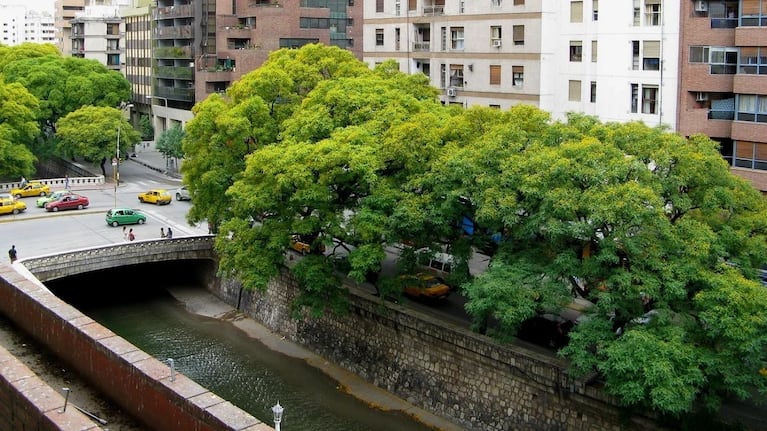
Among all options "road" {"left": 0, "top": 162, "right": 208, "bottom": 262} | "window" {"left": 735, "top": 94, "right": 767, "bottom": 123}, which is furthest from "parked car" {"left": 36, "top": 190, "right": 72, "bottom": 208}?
"window" {"left": 735, "top": 94, "right": 767, "bottom": 123}

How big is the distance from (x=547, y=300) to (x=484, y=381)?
702cm

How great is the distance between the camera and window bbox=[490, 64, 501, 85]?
67.6m

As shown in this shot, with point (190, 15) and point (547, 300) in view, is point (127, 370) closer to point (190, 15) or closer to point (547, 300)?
point (547, 300)

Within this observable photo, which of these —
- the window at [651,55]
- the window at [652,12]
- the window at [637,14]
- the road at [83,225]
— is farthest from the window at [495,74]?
the road at [83,225]

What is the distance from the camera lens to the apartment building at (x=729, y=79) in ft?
166

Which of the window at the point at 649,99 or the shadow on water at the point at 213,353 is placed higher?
the window at the point at 649,99

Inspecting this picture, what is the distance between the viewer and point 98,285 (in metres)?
67.2

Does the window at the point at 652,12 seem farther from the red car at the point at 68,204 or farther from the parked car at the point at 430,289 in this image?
the red car at the point at 68,204

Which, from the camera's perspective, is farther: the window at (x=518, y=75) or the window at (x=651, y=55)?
the window at (x=518, y=75)

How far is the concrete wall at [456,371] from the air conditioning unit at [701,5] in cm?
2434

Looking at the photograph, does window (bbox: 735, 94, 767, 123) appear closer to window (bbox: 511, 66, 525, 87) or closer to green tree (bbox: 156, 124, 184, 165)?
window (bbox: 511, 66, 525, 87)

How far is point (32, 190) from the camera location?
8350 cm

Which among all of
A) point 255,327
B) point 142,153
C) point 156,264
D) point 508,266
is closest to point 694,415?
point 508,266

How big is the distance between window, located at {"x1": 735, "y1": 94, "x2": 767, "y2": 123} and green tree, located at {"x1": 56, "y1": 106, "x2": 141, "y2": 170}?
62336mm
